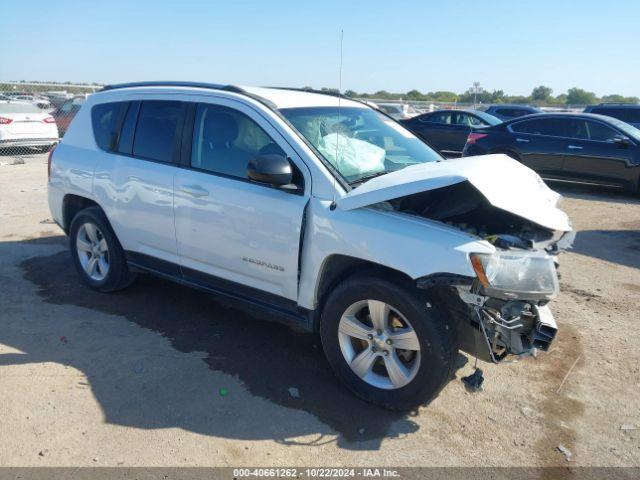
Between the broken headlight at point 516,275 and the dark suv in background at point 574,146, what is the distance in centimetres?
868

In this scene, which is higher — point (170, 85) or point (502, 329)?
point (170, 85)

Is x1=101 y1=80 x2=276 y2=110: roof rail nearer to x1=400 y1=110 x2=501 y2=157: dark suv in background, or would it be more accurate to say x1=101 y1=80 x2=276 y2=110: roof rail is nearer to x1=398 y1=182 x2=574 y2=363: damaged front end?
x1=398 y1=182 x2=574 y2=363: damaged front end

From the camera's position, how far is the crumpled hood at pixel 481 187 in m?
3.16

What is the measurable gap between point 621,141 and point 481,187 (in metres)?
8.85

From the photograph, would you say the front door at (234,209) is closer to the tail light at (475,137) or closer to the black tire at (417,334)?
the black tire at (417,334)

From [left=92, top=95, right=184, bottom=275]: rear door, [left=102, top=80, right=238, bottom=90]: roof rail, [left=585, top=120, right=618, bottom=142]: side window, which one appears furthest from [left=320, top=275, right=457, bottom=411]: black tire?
[left=585, top=120, right=618, bottom=142]: side window

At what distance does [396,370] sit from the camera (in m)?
3.32

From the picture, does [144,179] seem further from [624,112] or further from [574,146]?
[624,112]

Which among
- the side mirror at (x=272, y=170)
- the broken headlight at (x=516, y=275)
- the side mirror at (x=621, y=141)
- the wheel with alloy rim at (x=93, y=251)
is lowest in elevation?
the wheel with alloy rim at (x=93, y=251)

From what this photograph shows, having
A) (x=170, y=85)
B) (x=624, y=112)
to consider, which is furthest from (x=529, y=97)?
(x=170, y=85)

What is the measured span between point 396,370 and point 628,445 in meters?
1.37

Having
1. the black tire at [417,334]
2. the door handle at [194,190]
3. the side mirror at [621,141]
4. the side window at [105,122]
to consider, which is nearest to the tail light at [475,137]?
the side mirror at [621,141]

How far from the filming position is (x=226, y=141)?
13.5 feet

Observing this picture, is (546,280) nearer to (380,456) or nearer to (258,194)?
(380,456)
